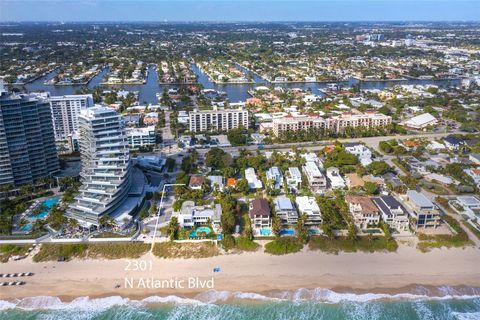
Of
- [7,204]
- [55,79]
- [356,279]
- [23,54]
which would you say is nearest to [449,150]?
[356,279]

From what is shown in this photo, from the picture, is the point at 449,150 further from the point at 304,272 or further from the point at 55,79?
the point at 55,79

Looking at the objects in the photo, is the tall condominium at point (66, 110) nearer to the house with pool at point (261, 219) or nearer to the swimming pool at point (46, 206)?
the swimming pool at point (46, 206)

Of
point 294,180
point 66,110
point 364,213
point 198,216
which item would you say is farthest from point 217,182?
point 66,110

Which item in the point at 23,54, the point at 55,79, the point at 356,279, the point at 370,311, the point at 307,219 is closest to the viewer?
the point at 370,311

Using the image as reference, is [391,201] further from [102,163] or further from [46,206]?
[46,206]

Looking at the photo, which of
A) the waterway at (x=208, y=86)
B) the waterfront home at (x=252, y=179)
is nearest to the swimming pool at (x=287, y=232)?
the waterfront home at (x=252, y=179)

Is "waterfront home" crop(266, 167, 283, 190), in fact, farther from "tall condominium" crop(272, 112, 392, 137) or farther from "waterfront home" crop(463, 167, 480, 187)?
"waterfront home" crop(463, 167, 480, 187)
